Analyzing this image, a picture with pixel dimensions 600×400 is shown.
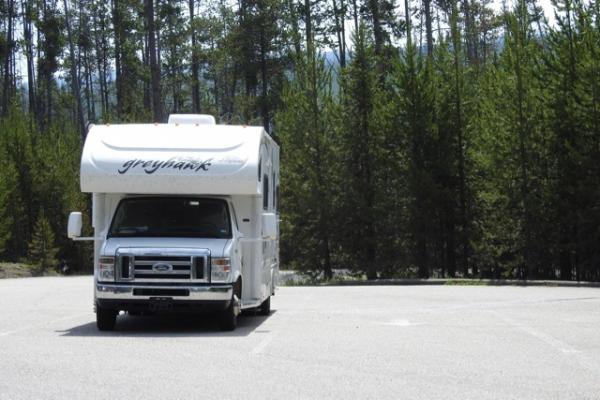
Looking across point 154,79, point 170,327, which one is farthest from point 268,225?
point 154,79

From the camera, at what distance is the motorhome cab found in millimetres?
14828

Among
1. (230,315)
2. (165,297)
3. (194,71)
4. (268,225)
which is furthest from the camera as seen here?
(194,71)

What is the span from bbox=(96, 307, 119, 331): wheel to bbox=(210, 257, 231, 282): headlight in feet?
5.74

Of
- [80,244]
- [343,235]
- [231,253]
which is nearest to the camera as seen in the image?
[231,253]

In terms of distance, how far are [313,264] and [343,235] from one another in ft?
5.99

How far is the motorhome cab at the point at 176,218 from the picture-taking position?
14.8 metres

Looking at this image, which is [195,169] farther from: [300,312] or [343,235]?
[343,235]

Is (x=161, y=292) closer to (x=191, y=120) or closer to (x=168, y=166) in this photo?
(x=168, y=166)

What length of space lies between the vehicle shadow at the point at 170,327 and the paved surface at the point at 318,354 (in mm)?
30

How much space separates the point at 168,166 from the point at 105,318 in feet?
8.48

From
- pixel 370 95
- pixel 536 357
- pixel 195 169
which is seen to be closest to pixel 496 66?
pixel 370 95

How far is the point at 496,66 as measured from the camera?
4153 cm

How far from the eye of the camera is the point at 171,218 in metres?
15.8

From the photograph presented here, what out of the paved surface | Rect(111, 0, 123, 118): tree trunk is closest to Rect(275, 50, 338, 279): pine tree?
the paved surface
